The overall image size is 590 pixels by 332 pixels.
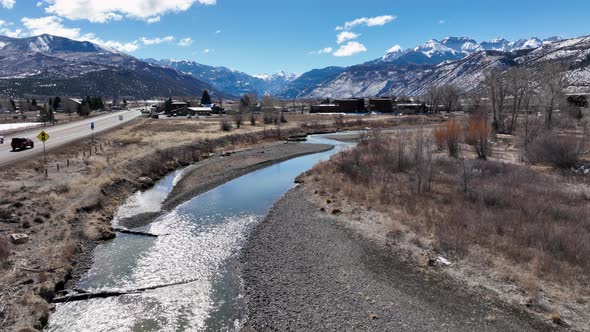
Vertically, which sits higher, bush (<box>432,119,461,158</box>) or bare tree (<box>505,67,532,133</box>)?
bare tree (<box>505,67,532,133</box>)

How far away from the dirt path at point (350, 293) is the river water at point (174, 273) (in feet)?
4.07

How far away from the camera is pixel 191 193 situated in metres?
36.1

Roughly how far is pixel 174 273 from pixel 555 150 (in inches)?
1576

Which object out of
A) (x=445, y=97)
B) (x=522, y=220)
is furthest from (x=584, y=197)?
(x=445, y=97)

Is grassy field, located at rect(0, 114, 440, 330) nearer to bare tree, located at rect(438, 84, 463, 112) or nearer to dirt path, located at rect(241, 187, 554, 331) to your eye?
dirt path, located at rect(241, 187, 554, 331)

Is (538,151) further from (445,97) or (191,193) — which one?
(445,97)

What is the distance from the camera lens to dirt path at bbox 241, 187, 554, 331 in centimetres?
1529

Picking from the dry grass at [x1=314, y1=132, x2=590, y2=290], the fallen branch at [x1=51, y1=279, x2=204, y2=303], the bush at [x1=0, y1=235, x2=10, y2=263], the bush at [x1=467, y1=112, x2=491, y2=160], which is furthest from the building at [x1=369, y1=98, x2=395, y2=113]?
the fallen branch at [x1=51, y1=279, x2=204, y2=303]

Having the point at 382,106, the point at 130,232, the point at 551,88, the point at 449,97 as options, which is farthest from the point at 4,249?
the point at 449,97

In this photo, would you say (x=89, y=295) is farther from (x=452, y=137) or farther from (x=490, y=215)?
(x=452, y=137)

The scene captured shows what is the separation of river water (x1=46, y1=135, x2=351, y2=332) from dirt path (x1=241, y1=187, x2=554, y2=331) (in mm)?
1241

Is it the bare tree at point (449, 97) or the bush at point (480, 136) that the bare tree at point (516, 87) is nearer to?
the bush at point (480, 136)

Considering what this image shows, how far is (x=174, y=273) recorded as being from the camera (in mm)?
19859

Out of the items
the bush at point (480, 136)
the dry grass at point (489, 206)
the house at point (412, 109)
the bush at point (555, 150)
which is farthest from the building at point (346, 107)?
the dry grass at point (489, 206)
